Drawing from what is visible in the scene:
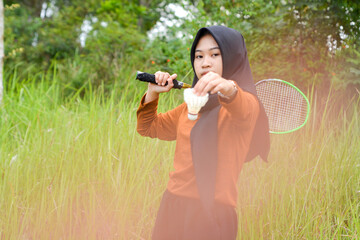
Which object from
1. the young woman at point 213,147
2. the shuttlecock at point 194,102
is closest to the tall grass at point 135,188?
the young woman at point 213,147

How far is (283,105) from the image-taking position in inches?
72.9

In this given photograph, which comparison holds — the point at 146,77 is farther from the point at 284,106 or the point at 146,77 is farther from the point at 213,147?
the point at 284,106

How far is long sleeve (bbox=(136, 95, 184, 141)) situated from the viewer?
1778 mm

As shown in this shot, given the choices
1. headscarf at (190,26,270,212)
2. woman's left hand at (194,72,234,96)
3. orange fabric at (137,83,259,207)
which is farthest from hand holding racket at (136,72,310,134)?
woman's left hand at (194,72,234,96)

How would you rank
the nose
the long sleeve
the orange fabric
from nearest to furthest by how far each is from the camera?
the orange fabric, the nose, the long sleeve

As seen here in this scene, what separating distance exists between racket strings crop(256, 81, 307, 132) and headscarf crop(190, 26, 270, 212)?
0.21 meters

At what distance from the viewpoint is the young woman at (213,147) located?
149 cm

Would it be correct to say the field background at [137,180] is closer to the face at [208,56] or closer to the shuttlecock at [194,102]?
the face at [208,56]

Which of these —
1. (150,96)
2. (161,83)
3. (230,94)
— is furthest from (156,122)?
(230,94)

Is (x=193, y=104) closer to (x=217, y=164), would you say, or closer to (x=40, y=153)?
(x=217, y=164)

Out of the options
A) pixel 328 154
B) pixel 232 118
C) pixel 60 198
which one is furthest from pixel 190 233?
pixel 328 154

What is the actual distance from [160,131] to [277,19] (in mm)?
3449

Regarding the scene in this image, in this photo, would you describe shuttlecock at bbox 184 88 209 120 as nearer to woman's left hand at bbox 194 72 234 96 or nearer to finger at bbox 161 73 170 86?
woman's left hand at bbox 194 72 234 96

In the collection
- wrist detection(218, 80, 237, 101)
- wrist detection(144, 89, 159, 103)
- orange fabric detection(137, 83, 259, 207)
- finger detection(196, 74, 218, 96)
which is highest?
finger detection(196, 74, 218, 96)
